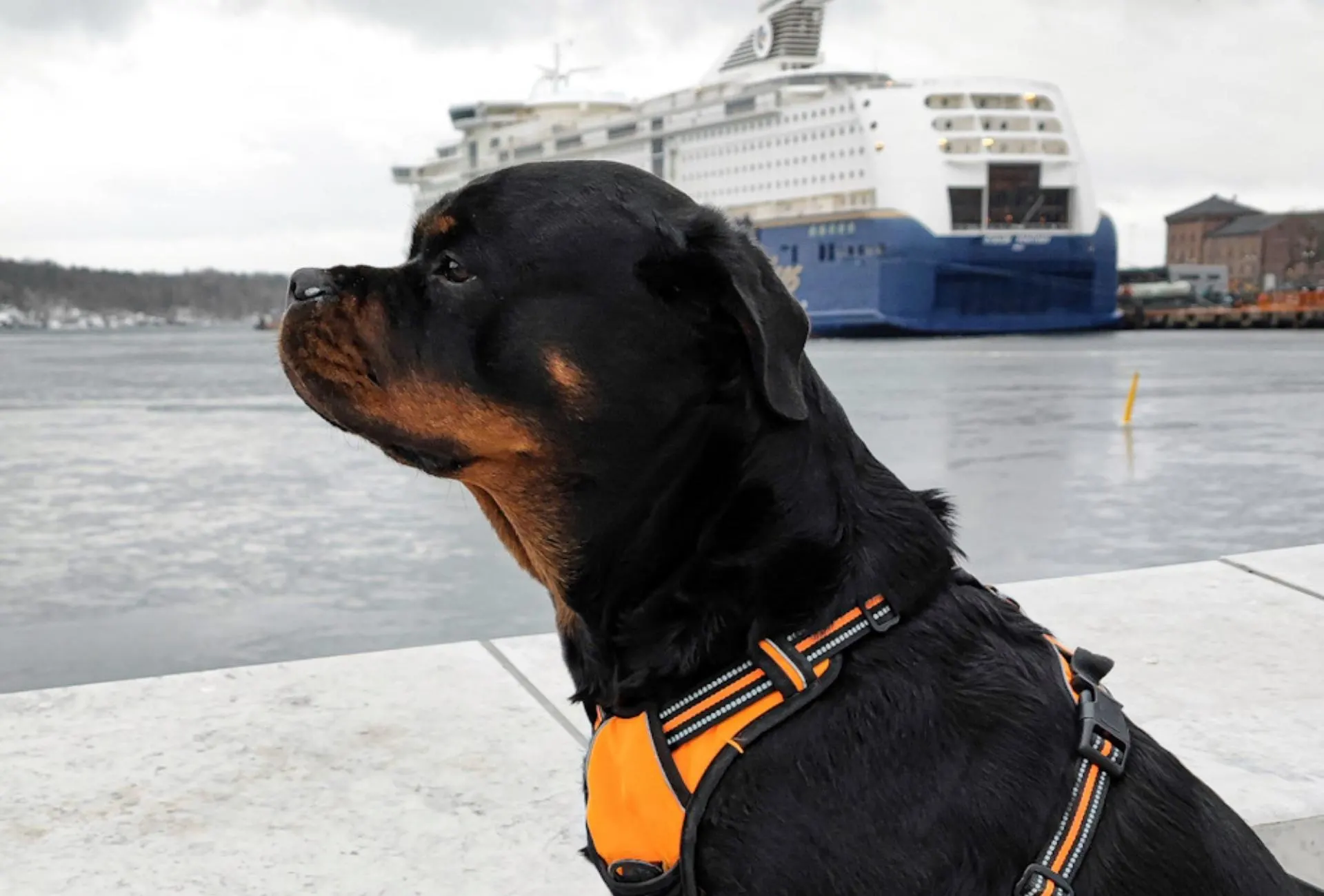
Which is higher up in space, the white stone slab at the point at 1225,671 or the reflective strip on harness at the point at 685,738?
the reflective strip on harness at the point at 685,738

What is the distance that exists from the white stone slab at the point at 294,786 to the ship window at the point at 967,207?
4098 cm

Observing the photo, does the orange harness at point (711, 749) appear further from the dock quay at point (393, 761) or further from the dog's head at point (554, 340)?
the dock quay at point (393, 761)

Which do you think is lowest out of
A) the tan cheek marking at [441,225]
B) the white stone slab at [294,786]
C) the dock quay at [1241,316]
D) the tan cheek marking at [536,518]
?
the dock quay at [1241,316]

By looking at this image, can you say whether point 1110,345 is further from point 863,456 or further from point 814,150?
point 863,456

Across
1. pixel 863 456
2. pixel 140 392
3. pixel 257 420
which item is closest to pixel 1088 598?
pixel 863 456

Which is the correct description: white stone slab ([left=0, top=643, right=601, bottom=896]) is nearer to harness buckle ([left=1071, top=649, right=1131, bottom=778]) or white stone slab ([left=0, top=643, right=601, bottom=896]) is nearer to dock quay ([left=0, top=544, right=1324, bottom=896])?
dock quay ([left=0, top=544, right=1324, bottom=896])

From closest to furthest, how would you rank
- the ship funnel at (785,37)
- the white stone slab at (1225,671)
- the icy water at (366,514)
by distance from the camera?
1. the white stone slab at (1225,671)
2. the icy water at (366,514)
3. the ship funnel at (785,37)

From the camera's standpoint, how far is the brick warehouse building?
70.1 meters

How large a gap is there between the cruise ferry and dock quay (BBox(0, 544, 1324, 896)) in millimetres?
35354

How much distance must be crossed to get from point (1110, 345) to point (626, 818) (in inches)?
1224

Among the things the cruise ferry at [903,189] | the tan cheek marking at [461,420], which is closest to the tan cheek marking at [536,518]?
the tan cheek marking at [461,420]

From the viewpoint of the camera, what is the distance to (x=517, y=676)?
3.10 meters

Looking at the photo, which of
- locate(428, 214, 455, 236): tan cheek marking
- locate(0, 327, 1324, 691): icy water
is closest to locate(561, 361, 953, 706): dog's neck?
locate(428, 214, 455, 236): tan cheek marking

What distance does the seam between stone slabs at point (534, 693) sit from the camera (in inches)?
108
